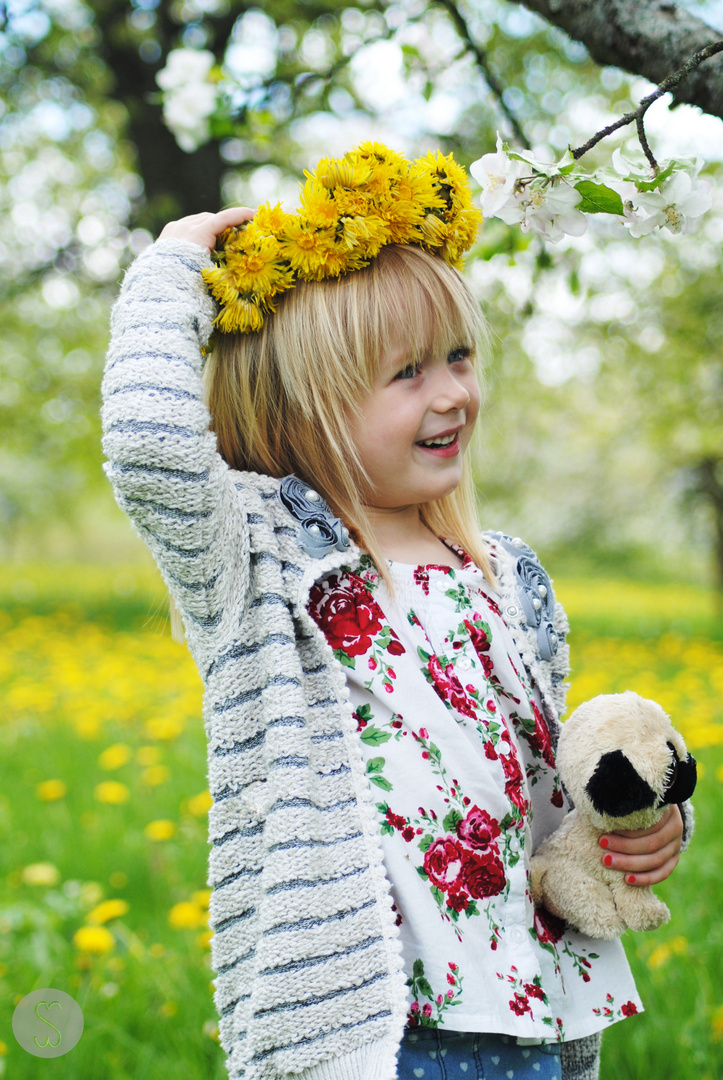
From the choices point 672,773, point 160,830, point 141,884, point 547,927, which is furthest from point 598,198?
point 141,884

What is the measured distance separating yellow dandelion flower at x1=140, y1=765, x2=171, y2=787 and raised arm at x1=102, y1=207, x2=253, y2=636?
82.0 inches

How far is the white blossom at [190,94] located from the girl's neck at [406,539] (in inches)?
53.4

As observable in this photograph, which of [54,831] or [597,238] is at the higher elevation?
[597,238]

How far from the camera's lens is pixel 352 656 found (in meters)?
1.29

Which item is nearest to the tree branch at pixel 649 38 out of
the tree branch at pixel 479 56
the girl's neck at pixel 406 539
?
→ the tree branch at pixel 479 56

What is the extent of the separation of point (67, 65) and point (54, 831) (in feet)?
17.6

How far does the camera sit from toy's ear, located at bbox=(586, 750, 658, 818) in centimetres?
121

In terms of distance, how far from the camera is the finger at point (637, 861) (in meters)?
1.32

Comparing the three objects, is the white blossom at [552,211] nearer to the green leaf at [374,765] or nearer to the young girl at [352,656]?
the young girl at [352,656]

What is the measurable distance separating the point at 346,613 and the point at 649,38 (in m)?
1.08

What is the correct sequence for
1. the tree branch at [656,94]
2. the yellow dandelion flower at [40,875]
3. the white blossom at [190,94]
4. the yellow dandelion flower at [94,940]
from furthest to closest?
1. the yellow dandelion flower at [40,875]
2. the white blossom at [190,94]
3. the yellow dandelion flower at [94,940]
4. the tree branch at [656,94]

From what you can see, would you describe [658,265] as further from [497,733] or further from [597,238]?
[497,733]

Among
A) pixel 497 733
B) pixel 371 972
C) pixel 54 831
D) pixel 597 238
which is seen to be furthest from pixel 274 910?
pixel 597 238

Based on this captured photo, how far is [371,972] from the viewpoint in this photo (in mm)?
1141
